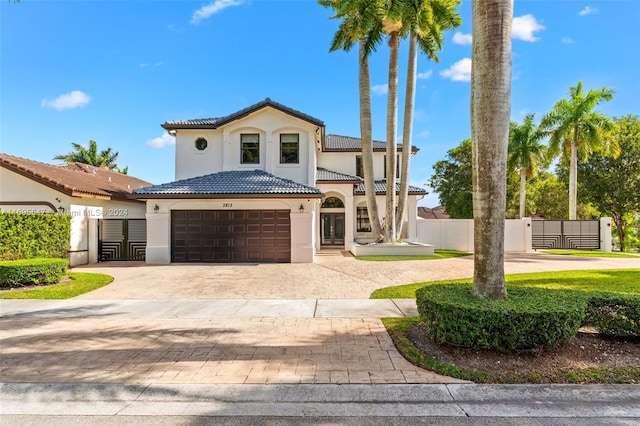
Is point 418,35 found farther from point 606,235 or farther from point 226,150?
point 606,235

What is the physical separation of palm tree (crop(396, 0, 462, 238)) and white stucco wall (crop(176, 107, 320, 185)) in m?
5.18


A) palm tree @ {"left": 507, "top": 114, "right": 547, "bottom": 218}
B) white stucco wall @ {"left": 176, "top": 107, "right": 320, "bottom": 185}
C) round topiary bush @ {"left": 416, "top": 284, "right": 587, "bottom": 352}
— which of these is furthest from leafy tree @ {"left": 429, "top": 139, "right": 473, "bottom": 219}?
round topiary bush @ {"left": 416, "top": 284, "right": 587, "bottom": 352}

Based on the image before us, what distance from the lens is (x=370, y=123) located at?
18031 mm

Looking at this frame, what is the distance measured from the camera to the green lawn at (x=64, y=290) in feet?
28.7

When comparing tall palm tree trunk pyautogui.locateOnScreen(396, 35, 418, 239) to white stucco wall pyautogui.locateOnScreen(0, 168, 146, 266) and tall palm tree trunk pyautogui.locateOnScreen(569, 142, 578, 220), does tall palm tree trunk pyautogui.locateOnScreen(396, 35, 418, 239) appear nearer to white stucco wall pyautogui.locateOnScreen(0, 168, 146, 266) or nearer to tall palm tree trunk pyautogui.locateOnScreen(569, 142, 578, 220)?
tall palm tree trunk pyautogui.locateOnScreen(569, 142, 578, 220)

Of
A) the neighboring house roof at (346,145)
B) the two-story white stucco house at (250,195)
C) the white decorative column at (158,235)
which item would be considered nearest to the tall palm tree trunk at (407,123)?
the two-story white stucco house at (250,195)

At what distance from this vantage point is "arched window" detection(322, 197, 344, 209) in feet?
77.2

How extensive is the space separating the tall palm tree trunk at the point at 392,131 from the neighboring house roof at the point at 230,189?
4.76 metres

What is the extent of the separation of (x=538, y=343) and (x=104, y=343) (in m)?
6.64

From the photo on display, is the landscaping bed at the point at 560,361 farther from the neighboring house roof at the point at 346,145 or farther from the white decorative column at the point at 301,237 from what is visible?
the neighboring house roof at the point at 346,145

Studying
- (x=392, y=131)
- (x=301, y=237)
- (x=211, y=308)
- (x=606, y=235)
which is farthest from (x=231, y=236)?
(x=606, y=235)

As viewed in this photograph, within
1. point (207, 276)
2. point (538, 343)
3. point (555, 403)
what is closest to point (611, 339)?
point (538, 343)

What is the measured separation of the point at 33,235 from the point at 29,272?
12.0ft

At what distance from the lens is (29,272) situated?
972 centimetres
